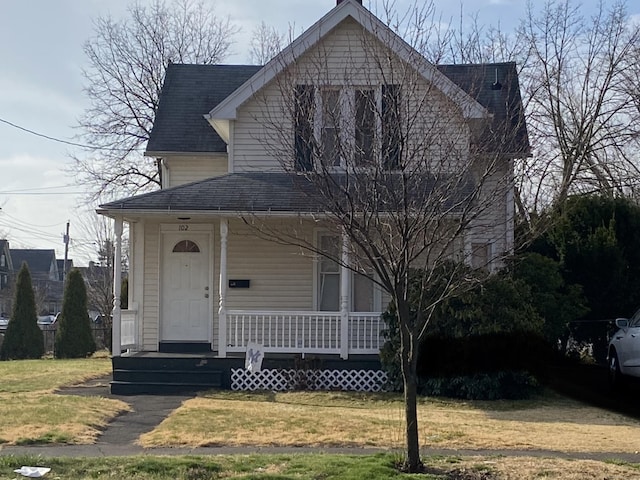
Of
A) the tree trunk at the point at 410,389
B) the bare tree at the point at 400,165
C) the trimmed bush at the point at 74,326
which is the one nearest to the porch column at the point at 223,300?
the bare tree at the point at 400,165

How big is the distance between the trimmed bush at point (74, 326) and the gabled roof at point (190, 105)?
9271 millimetres

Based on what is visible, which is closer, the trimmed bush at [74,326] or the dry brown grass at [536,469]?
the dry brown grass at [536,469]

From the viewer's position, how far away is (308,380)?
15.4m

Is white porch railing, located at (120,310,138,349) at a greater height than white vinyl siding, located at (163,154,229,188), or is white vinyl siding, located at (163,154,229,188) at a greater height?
white vinyl siding, located at (163,154,229,188)

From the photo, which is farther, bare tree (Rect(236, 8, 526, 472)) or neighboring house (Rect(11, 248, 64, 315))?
neighboring house (Rect(11, 248, 64, 315))

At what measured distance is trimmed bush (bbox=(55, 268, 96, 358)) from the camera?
26.0 metres

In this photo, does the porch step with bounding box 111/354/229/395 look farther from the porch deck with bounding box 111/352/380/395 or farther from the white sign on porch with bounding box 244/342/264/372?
the white sign on porch with bounding box 244/342/264/372

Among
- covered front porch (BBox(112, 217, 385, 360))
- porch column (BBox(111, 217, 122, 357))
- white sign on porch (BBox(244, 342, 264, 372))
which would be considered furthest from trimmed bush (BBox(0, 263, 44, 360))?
white sign on porch (BBox(244, 342, 264, 372))

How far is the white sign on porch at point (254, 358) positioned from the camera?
595 inches

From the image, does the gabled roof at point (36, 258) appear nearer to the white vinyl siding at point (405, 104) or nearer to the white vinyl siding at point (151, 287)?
the white vinyl siding at point (151, 287)

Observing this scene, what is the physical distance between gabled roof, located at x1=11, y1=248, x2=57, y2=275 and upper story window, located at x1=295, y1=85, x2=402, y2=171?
258 feet

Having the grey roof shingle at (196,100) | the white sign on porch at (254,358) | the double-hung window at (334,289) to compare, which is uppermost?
the grey roof shingle at (196,100)

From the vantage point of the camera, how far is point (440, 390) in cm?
1441

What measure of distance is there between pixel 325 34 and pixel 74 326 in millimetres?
14622
